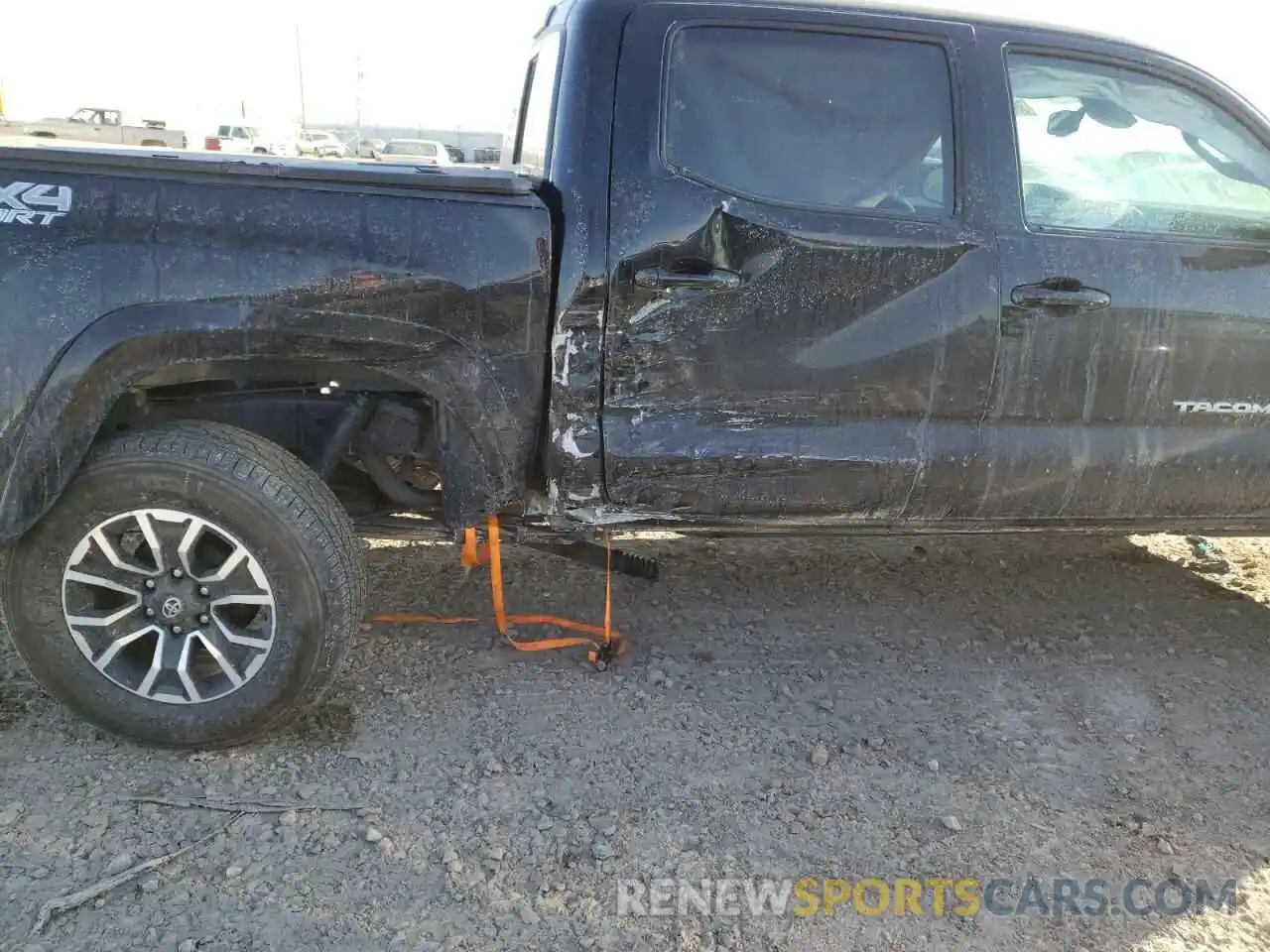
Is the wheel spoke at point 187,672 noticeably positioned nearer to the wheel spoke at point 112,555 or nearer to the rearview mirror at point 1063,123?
the wheel spoke at point 112,555

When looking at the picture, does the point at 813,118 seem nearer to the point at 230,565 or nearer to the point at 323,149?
the point at 230,565

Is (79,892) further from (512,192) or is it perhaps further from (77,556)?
(512,192)

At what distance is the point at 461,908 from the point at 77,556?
1.38 m

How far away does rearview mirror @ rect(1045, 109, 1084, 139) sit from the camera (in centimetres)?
296

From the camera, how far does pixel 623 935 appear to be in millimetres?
2221

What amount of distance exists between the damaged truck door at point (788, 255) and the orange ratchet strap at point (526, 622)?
0.56 meters

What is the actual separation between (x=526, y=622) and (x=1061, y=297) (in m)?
2.03

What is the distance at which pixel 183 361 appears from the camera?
2562 millimetres

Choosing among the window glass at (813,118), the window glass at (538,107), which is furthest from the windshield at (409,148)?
the window glass at (813,118)

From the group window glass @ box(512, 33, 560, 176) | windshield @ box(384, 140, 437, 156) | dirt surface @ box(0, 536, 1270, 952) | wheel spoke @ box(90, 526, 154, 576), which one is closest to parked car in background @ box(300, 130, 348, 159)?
window glass @ box(512, 33, 560, 176)

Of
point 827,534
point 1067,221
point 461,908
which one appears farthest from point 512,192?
point 461,908

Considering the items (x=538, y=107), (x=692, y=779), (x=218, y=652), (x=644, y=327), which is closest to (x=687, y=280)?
(x=644, y=327)

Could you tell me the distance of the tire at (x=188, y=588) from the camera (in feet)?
8.63

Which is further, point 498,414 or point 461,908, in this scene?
point 498,414
